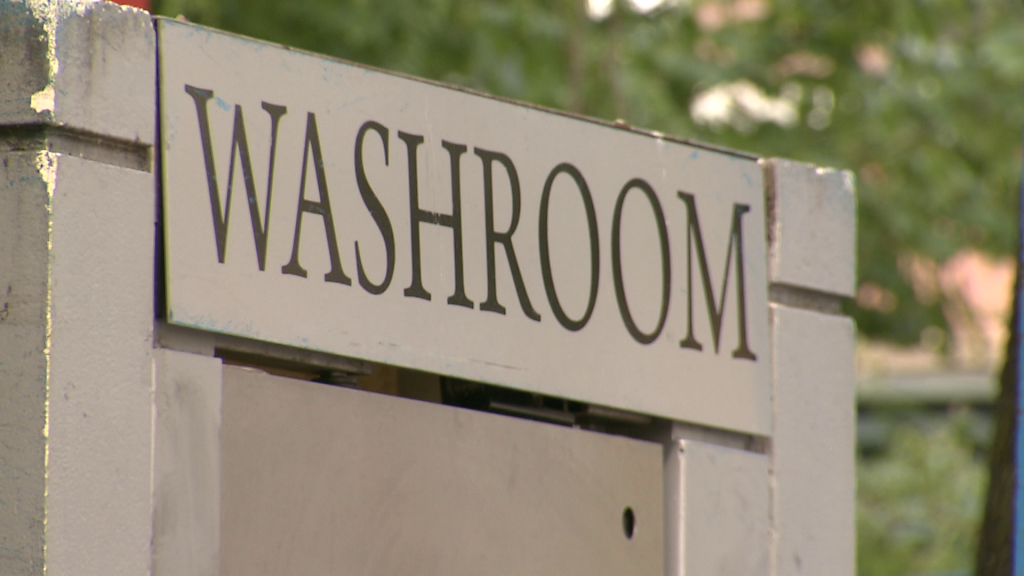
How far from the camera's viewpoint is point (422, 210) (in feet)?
7.95

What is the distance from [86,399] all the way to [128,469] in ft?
0.40

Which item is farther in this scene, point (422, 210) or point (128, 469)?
point (422, 210)

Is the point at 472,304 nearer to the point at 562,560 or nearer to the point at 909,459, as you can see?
the point at 562,560

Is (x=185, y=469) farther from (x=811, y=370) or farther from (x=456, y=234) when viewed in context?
(x=811, y=370)

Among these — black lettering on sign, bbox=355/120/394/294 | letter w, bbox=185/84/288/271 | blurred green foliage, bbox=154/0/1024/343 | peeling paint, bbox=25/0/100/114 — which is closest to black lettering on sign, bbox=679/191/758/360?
black lettering on sign, bbox=355/120/394/294

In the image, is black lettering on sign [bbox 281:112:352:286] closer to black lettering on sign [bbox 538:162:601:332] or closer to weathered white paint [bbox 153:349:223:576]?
weathered white paint [bbox 153:349:223:576]

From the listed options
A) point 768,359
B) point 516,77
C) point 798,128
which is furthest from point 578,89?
point 768,359

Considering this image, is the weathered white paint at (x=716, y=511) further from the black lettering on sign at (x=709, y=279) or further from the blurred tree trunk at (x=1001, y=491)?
the blurred tree trunk at (x=1001, y=491)

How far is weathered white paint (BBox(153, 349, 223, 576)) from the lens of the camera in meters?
2.09

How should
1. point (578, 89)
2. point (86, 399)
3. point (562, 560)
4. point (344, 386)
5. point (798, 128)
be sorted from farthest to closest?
point (798, 128), point (578, 89), point (562, 560), point (344, 386), point (86, 399)

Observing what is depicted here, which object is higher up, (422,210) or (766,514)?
(422,210)

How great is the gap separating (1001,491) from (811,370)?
3.46ft

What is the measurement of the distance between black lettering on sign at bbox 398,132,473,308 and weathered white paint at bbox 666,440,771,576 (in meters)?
0.62

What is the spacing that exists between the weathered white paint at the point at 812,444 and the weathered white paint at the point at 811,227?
0.26 ft
